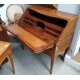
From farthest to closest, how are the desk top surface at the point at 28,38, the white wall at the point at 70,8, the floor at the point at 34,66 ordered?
the floor at the point at 34,66, the white wall at the point at 70,8, the desk top surface at the point at 28,38

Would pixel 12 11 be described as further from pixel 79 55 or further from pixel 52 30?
pixel 79 55

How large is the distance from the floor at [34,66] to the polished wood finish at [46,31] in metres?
0.41

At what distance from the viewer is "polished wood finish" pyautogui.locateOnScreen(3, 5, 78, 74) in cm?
125

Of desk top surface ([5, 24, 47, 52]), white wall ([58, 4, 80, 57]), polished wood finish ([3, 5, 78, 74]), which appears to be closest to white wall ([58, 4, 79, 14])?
white wall ([58, 4, 80, 57])

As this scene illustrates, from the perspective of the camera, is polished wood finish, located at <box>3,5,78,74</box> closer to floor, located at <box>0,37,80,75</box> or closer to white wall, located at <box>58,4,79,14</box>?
white wall, located at <box>58,4,79,14</box>

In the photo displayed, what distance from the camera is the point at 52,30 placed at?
1373 mm

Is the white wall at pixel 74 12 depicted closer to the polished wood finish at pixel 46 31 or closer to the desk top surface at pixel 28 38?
the polished wood finish at pixel 46 31

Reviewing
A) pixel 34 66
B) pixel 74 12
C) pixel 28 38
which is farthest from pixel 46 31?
pixel 34 66

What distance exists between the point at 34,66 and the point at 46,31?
753 mm

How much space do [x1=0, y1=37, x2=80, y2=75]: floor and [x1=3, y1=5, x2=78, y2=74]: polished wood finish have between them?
411 millimetres

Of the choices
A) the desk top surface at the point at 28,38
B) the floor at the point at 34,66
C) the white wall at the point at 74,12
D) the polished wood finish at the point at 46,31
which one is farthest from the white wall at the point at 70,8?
the floor at the point at 34,66

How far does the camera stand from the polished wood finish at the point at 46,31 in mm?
1249
